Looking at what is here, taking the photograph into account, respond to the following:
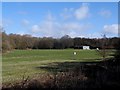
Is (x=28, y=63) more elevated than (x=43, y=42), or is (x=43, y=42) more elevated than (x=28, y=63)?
(x=43, y=42)

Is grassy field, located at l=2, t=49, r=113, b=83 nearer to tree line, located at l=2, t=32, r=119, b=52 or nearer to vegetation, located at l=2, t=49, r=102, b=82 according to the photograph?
vegetation, located at l=2, t=49, r=102, b=82

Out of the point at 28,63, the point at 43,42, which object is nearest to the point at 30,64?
the point at 28,63

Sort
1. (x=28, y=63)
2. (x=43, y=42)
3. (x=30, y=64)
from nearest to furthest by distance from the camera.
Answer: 1. (x=30, y=64)
2. (x=28, y=63)
3. (x=43, y=42)

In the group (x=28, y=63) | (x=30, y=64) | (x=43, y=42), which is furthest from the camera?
(x=43, y=42)

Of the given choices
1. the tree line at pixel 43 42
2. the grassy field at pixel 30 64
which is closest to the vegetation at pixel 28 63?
the grassy field at pixel 30 64

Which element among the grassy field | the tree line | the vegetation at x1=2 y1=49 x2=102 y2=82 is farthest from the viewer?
the tree line

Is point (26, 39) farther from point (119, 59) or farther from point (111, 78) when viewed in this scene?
point (111, 78)

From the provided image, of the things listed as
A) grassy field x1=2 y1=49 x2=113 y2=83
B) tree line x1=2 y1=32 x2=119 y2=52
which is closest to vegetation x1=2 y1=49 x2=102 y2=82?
grassy field x1=2 y1=49 x2=113 y2=83

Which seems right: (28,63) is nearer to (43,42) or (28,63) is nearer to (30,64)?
(30,64)

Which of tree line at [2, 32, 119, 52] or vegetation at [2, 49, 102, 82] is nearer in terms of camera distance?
vegetation at [2, 49, 102, 82]

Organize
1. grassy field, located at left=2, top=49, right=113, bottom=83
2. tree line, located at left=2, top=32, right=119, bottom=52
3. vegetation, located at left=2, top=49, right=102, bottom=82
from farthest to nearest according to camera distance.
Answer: tree line, located at left=2, top=32, right=119, bottom=52 < vegetation, located at left=2, top=49, right=102, bottom=82 < grassy field, located at left=2, top=49, right=113, bottom=83

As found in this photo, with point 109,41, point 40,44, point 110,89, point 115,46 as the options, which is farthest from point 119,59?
point 40,44

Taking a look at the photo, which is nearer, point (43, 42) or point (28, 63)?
point (28, 63)

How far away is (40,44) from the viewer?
104938mm
